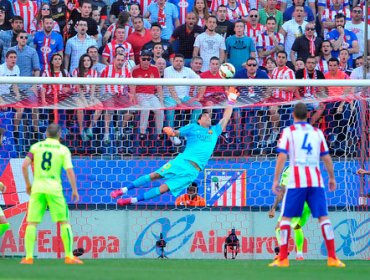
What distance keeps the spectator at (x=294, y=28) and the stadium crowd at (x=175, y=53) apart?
0.02m

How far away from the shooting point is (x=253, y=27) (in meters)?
21.7

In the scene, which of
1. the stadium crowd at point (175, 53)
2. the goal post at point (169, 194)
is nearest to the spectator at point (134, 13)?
the stadium crowd at point (175, 53)

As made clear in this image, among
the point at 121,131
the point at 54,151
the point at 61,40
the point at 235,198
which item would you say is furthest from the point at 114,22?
the point at 54,151

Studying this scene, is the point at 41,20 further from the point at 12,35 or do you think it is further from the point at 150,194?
the point at 150,194

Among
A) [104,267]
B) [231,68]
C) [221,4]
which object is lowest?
[104,267]

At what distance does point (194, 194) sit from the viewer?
61.1 feet

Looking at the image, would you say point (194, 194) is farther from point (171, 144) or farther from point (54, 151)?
point (54, 151)

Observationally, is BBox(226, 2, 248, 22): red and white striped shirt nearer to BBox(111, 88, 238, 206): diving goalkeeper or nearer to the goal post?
the goal post

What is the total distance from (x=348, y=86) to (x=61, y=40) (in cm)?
595

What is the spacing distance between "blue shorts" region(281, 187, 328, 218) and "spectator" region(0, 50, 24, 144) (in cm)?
602

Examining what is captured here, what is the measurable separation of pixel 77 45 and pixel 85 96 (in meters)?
2.93

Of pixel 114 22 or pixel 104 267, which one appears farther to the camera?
pixel 114 22

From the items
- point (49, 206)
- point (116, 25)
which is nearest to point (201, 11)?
point (116, 25)

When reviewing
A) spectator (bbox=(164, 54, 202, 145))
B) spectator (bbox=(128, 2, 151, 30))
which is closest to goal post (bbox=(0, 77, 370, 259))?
spectator (bbox=(164, 54, 202, 145))
